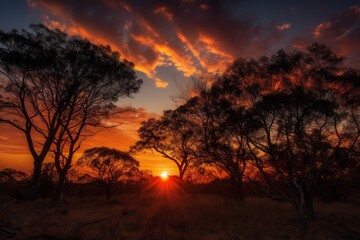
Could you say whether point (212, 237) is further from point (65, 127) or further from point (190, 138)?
point (190, 138)

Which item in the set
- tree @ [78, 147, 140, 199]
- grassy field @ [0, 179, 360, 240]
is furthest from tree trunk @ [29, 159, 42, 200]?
tree @ [78, 147, 140, 199]

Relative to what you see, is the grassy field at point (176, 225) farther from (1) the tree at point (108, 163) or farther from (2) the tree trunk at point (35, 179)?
(1) the tree at point (108, 163)

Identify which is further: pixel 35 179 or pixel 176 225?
pixel 35 179

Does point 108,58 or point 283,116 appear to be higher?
point 108,58

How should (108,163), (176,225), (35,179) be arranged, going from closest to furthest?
(176,225), (35,179), (108,163)

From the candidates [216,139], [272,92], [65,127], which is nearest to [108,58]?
[65,127]

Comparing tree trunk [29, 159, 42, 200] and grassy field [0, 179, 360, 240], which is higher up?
tree trunk [29, 159, 42, 200]

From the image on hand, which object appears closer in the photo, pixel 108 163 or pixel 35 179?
pixel 35 179

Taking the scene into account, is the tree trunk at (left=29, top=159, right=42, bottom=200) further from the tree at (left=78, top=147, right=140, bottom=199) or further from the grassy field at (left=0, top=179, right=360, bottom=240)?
the tree at (left=78, top=147, right=140, bottom=199)

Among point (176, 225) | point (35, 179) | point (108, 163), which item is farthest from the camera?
point (108, 163)

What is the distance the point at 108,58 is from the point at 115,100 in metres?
4.02

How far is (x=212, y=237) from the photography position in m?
13.6

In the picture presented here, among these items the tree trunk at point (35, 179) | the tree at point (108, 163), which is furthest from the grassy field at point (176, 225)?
the tree at point (108, 163)

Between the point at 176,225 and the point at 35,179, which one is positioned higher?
the point at 35,179
